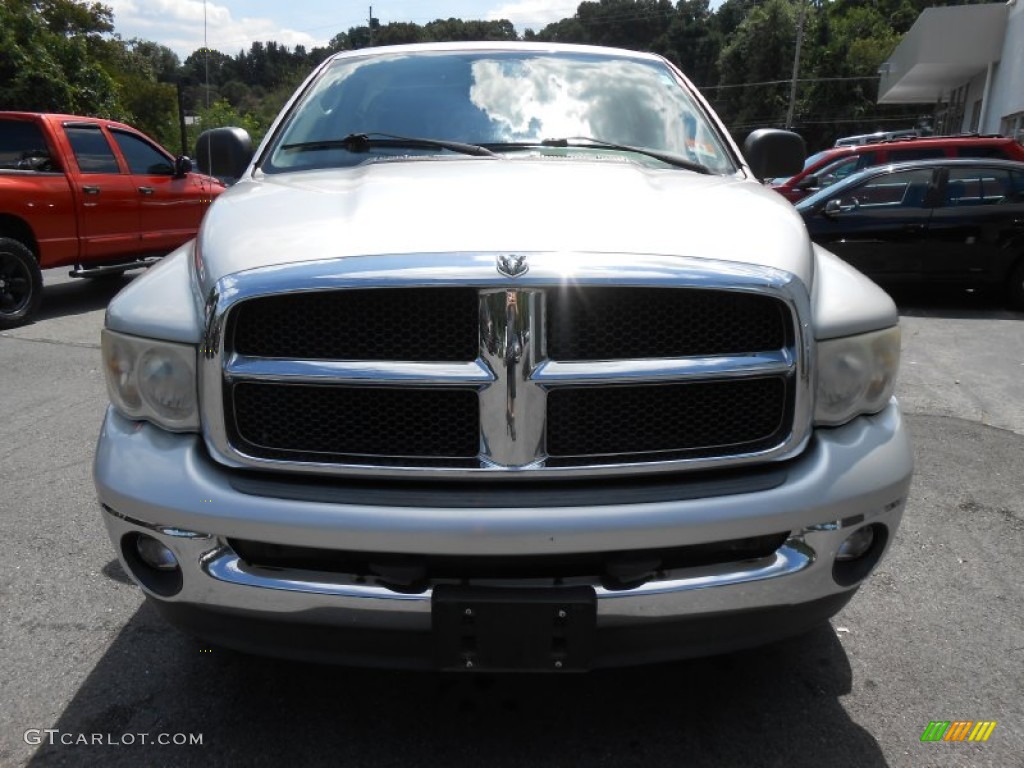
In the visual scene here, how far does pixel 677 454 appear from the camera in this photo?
208 centimetres

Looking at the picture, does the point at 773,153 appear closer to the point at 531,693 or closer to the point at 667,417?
the point at 667,417

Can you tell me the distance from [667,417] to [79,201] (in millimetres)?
8177

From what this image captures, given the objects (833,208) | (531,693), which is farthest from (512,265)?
(833,208)

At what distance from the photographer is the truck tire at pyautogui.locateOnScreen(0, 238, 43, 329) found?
7.93 m

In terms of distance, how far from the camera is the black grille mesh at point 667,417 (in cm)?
205

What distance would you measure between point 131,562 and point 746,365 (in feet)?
5.01

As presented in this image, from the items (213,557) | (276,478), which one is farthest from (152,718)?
(276,478)

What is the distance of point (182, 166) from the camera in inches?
387

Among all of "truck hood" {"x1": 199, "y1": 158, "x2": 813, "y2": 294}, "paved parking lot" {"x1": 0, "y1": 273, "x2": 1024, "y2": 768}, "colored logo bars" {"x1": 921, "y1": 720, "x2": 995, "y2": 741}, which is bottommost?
"paved parking lot" {"x1": 0, "y1": 273, "x2": 1024, "y2": 768}

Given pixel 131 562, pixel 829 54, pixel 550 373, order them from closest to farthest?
pixel 550 373 < pixel 131 562 < pixel 829 54

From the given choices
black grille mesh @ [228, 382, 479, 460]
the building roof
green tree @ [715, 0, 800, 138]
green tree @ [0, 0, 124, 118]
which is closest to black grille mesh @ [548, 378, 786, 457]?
black grille mesh @ [228, 382, 479, 460]

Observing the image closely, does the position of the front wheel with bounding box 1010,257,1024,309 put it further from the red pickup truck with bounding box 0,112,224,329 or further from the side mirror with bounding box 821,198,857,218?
the red pickup truck with bounding box 0,112,224,329

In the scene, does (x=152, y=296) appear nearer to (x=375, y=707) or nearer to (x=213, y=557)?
(x=213, y=557)

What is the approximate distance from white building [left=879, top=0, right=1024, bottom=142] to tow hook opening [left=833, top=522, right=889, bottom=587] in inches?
802
